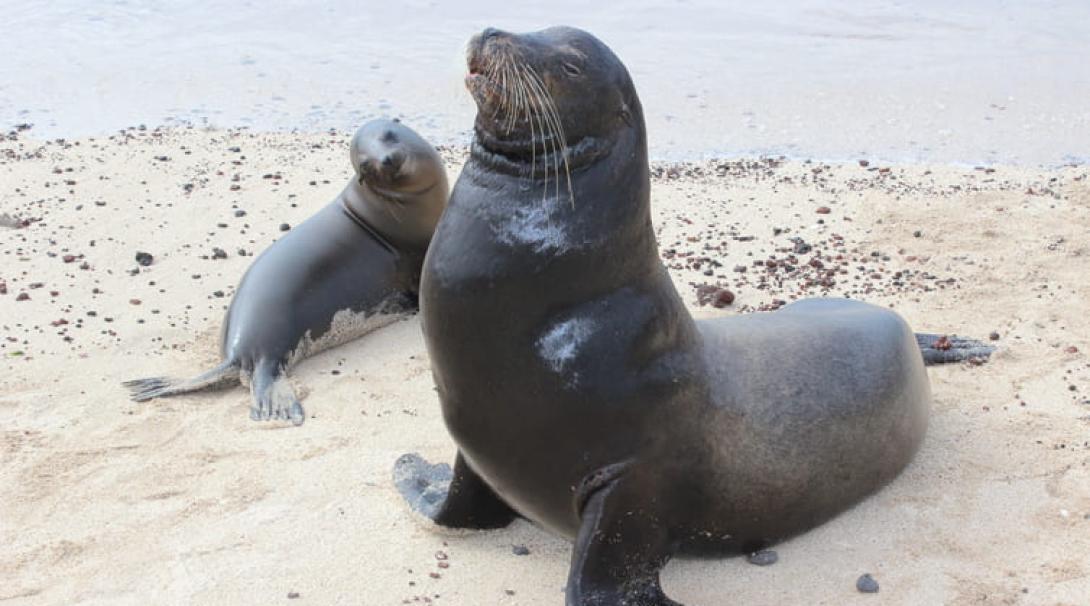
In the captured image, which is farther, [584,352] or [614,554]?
[614,554]

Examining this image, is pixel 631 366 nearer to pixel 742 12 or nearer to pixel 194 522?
pixel 194 522

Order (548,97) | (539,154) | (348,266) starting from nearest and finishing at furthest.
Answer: (548,97) < (539,154) < (348,266)

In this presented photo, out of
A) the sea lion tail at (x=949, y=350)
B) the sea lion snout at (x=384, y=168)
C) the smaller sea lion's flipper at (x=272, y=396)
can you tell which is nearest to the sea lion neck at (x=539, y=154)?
the smaller sea lion's flipper at (x=272, y=396)

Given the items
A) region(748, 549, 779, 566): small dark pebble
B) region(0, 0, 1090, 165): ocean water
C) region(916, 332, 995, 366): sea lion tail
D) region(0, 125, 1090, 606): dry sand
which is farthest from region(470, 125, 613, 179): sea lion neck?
region(0, 0, 1090, 165): ocean water

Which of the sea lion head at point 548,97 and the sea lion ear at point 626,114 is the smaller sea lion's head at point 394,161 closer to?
the sea lion head at point 548,97

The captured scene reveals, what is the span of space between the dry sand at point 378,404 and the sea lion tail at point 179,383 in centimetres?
8

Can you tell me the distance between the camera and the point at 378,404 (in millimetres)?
5898

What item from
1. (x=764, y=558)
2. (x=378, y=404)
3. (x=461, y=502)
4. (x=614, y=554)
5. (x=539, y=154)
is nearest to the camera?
(x=539, y=154)

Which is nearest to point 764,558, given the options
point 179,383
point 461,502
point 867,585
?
point 867,585

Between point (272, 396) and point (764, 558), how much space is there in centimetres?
255

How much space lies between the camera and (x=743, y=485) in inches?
172

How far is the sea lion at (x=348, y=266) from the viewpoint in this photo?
6555 millimetres

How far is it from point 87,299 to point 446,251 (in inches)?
146

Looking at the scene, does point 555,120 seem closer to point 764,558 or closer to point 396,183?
point 764,558
